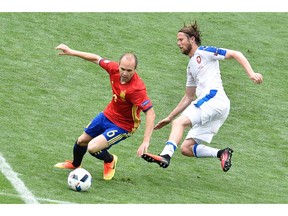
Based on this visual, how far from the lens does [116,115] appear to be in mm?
13039

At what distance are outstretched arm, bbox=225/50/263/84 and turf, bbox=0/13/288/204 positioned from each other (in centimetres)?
168

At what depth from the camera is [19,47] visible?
1909 centimetres

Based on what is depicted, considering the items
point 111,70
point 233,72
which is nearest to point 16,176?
point 111,70

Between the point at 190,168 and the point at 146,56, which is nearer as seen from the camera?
the point at 190,168

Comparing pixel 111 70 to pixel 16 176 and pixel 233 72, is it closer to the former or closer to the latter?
pixel 16 176

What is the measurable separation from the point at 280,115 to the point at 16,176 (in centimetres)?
661

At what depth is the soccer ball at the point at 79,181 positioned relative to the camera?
12289 millimetres

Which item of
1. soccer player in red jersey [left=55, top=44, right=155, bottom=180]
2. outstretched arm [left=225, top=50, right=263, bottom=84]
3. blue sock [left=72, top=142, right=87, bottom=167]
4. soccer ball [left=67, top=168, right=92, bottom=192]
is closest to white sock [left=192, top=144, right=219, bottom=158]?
soccer player in red jersey [left=55, top=44, right=155, bottom=180]

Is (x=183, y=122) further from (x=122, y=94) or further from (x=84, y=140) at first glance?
(x=84, y=140)

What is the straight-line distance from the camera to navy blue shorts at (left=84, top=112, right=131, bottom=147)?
42.4 ft

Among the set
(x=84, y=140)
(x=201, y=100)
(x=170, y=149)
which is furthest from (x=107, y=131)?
(x=201, y=100)

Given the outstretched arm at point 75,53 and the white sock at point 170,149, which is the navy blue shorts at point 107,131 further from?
the outstretched arm at point 75,53

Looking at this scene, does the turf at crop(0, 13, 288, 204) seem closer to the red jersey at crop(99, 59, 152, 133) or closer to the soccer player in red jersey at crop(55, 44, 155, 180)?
the soccer player in red jersey at crop(55, 44, 155, 180)

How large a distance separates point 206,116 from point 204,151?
0.59m
